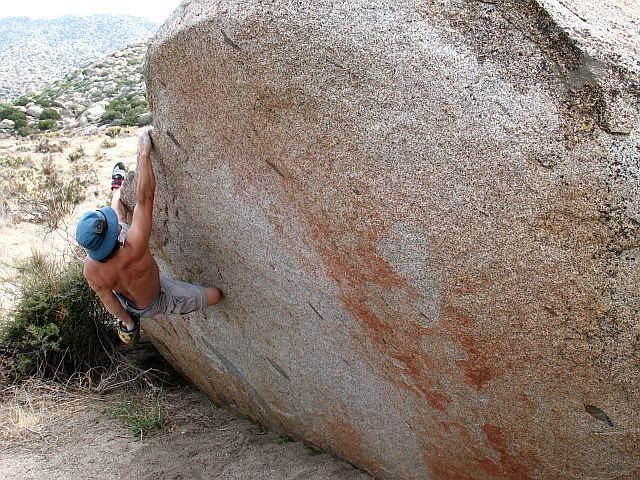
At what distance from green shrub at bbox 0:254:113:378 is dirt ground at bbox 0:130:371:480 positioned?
9.0 inches

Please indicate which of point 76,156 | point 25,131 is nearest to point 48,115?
point 25,131

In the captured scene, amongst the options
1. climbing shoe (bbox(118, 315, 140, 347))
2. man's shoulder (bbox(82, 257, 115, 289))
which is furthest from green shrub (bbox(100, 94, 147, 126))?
man's shoulder (bbox(82, 257, 115, 289))

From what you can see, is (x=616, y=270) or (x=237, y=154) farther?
(x=237, y=154)

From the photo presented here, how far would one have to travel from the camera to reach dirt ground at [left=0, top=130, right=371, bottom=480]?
Answer: 140 inches

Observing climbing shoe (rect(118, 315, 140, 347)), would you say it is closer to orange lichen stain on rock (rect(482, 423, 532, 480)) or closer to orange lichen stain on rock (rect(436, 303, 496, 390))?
orange lichen stain on rock (rect(436, 303, 496, 390))

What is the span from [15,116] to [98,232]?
2441 centimetres

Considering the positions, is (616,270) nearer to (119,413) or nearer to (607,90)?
(607,90)

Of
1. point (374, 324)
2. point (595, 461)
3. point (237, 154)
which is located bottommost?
point (595, 461)

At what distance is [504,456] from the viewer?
8.48 feet

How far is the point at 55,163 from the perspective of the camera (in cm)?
1331

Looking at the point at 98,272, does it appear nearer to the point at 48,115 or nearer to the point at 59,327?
the point at 59,327

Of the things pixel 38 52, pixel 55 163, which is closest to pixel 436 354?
pixel 55 163

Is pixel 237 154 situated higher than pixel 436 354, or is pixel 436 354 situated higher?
pixel 237 154

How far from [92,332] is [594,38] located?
380 cm
